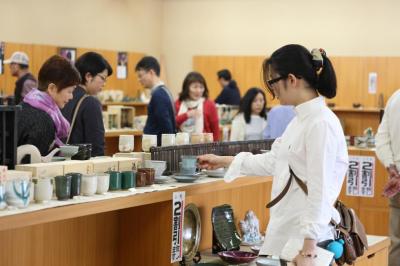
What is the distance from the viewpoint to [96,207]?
3281 millimetres

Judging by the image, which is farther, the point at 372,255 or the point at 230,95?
the point at 230,95

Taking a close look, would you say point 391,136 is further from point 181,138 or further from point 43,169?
point 43,169

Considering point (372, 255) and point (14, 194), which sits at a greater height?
point (14, 194)

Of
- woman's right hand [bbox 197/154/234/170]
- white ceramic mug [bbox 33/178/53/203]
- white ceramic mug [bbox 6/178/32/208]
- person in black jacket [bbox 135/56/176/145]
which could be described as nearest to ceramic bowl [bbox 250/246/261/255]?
woman's right hand [bbox 197/154/234/170]

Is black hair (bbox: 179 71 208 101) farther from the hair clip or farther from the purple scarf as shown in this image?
the hair clip

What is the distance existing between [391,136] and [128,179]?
2903 mm

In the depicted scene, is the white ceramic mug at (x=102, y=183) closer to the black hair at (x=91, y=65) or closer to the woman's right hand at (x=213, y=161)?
the woman's right hand at (x=213, y=161)

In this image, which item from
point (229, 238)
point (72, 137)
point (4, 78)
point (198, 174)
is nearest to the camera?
point (198, 174)

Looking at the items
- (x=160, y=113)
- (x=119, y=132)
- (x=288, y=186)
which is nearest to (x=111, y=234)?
(x=288, y=186)

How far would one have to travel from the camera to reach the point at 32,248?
364 cm

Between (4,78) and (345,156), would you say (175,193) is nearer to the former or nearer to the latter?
(345,156)

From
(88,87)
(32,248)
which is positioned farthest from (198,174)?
(88,87)

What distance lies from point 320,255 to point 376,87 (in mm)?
10827

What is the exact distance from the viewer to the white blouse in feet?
10.2
